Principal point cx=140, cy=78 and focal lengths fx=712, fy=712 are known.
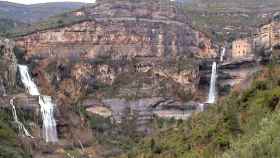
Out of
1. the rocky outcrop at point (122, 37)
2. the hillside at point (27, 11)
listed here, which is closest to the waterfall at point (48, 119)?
the rocky outcrop at point (122, 37)

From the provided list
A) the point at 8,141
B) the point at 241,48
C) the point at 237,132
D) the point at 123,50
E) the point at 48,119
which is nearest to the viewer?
the point at 237,132

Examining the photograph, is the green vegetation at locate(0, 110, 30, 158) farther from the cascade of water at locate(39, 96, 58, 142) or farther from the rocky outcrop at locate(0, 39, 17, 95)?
the rocky outcrop at locate(0, 39, 17, 95)

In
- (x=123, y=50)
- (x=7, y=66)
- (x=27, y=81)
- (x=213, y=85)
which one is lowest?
(x=213, y=85)

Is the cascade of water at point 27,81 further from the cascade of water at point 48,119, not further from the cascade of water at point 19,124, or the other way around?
the cascade of water at point 19,124

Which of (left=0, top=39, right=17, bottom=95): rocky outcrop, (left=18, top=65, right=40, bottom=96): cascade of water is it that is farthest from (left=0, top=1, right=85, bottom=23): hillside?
(left=0, top=39, right=17, bottom=95): rocky outcrop

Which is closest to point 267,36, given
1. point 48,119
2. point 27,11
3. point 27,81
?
point 27,81

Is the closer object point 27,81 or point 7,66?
point 7,66

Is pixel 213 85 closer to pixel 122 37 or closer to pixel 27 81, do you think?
pixel 122 37

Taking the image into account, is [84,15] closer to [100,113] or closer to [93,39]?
[93,39]
